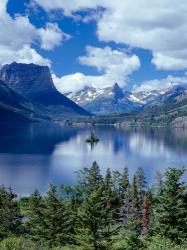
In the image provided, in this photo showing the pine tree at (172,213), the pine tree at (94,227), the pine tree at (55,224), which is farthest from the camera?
the pine tree at (55,224)

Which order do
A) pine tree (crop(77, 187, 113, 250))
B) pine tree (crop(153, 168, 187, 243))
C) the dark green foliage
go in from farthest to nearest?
1. pine tree (crop(77, 187, 113, 250))
2. pine tree (crop(153, 168, 187, 243))
3. the dark green foliage

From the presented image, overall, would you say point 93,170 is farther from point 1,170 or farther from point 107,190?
point 1,170

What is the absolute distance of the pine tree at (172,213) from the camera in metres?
42.8

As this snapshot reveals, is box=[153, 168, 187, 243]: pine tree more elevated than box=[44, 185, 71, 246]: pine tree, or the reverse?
box=[153, 168, 187, 243]: pine tree

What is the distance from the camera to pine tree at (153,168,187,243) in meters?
42.8

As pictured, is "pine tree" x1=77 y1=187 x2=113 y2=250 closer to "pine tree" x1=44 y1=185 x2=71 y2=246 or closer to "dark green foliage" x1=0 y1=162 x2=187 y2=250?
"dark green foliage" x1=0 y1=162 x2=187 y2=250

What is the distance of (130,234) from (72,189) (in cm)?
9179

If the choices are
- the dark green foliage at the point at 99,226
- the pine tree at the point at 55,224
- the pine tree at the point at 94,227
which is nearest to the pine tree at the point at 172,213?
the dark green foliage at the point at 99,226

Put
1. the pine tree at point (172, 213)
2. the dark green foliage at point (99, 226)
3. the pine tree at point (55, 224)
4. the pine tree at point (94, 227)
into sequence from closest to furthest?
the dark green foliage at point (99, 226) → the pine tree at point (172, 213) → the pine tree at point (94, 227) → the pine tree at point (55, 224)

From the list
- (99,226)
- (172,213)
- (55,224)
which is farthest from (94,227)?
(55,224)

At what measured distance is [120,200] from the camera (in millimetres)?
113000

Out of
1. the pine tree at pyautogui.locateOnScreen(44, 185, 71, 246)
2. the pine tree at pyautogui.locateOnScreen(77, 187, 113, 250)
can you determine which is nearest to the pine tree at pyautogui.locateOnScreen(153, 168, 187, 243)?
the pine tree at pyautogui.locateOnScreen(77, 187, 113, 250)

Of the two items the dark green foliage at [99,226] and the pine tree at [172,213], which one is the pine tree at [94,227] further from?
the pine tree at [172,213]

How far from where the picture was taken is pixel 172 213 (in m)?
43.4
